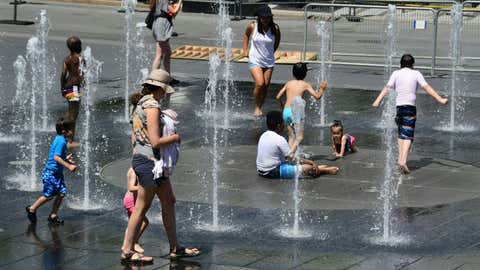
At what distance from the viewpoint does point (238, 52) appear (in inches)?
953

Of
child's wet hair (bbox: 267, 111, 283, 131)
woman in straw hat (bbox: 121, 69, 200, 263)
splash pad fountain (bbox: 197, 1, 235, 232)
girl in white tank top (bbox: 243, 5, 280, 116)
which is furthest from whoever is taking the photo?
girl in white tank top (bbox: 243, 5, 280, 116)

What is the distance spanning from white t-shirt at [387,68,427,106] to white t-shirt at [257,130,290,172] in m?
1.57

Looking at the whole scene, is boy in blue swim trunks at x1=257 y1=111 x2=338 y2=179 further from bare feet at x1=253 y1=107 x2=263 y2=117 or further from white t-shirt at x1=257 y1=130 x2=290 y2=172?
bare feet at x1=253 y1=107 x2=263 y2=117

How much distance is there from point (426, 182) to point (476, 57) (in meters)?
10.9

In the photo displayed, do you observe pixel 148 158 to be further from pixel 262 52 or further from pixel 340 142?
pixel 262 52

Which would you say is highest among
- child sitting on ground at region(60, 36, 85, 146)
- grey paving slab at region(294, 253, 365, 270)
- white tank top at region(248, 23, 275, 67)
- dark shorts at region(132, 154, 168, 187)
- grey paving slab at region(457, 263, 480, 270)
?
white tank top at region(248, 23, 275, 67)

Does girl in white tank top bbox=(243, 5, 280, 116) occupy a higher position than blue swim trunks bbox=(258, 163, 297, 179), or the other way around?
girl in white tank top bbox=(243, 5, 280, 116)

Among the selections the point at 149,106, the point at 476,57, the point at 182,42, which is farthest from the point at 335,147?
the point at 182,42

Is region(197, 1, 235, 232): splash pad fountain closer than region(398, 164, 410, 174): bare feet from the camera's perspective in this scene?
Yes

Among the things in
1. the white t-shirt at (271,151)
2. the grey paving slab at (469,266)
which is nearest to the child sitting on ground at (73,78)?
the white t-shirt at (271,151)

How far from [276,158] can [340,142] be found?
1.54 metres

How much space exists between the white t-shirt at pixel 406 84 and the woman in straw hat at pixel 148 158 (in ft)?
15.0

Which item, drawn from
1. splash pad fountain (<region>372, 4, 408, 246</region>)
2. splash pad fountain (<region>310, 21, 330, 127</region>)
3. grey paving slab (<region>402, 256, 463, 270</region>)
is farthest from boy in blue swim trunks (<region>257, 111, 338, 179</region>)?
splash pad fountain (<region>310, 21, 330, 127</region>)

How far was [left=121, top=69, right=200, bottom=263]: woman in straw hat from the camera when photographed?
9.30 meters
